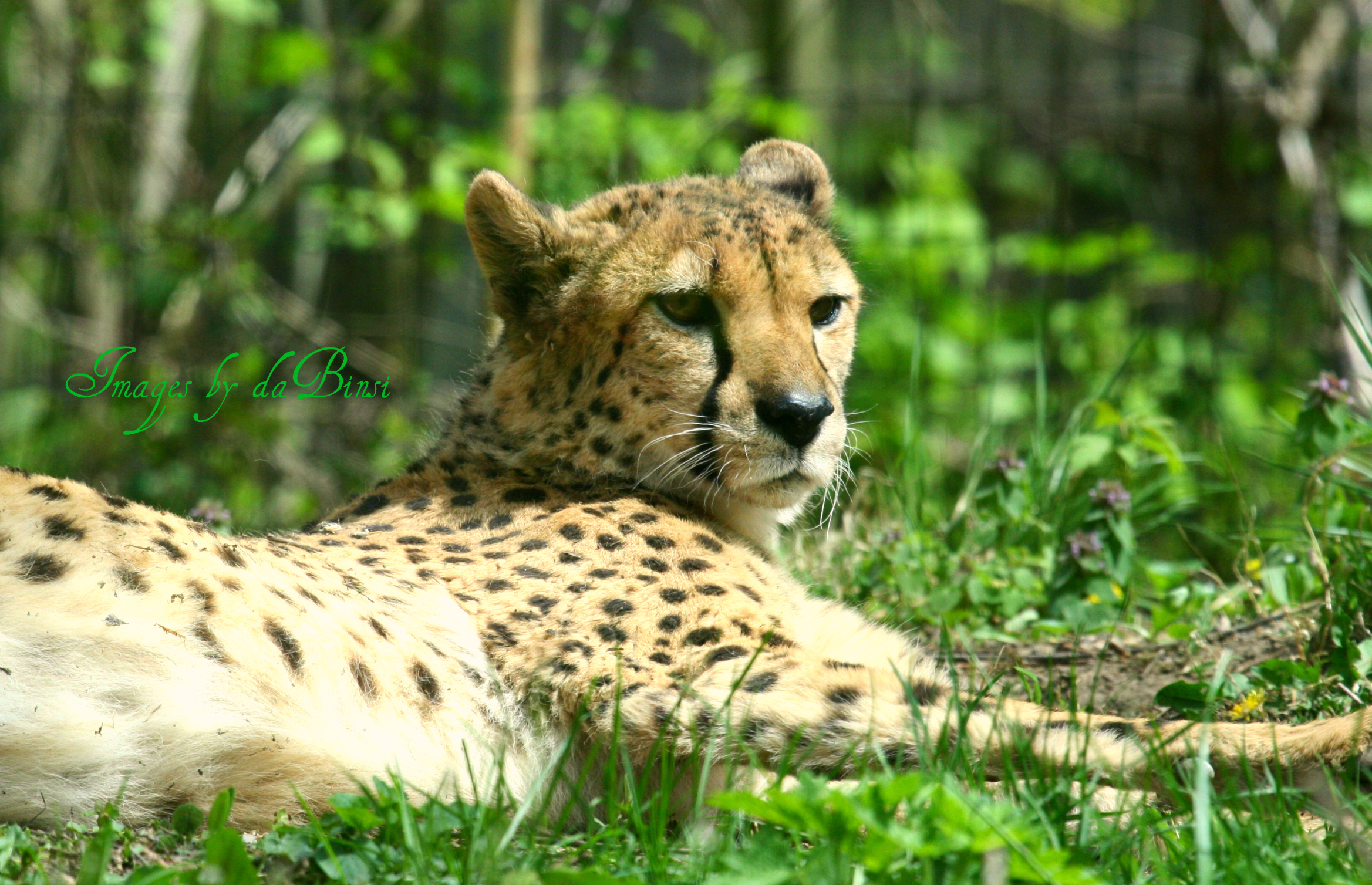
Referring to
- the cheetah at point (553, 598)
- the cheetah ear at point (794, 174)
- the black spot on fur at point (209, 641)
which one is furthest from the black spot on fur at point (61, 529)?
the cheetah ear at point (794, 174)

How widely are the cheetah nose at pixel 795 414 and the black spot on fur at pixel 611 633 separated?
2.58ft

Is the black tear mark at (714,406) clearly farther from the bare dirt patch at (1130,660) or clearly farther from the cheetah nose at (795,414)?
the bare dirt patch at (1130,660)

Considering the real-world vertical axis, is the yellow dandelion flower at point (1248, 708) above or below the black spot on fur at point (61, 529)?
below

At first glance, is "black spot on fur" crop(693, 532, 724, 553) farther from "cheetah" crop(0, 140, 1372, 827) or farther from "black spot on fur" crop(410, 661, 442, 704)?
"black spot on fur" crop(410, 661, 442, 704)

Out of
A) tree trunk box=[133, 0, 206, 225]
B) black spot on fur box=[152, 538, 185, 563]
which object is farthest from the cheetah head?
tree trunk box=[133, 0, 206, 225]

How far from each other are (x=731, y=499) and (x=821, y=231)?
3.31 ft

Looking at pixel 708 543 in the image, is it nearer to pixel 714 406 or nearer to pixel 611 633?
pixel 714 406

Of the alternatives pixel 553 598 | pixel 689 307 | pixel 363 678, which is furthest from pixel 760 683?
pixel 689 307

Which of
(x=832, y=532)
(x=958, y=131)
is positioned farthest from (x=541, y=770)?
(x=958, y=131)

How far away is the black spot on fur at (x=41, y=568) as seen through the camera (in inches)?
105

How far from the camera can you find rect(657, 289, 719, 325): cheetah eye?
12.0ft

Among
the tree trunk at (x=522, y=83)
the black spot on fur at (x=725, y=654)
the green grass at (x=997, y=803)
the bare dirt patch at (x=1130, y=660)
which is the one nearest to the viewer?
the green grass at (x=997, y=803)

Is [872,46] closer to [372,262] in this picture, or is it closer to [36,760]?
[372,262]

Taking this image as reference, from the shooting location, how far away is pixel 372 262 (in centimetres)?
948
